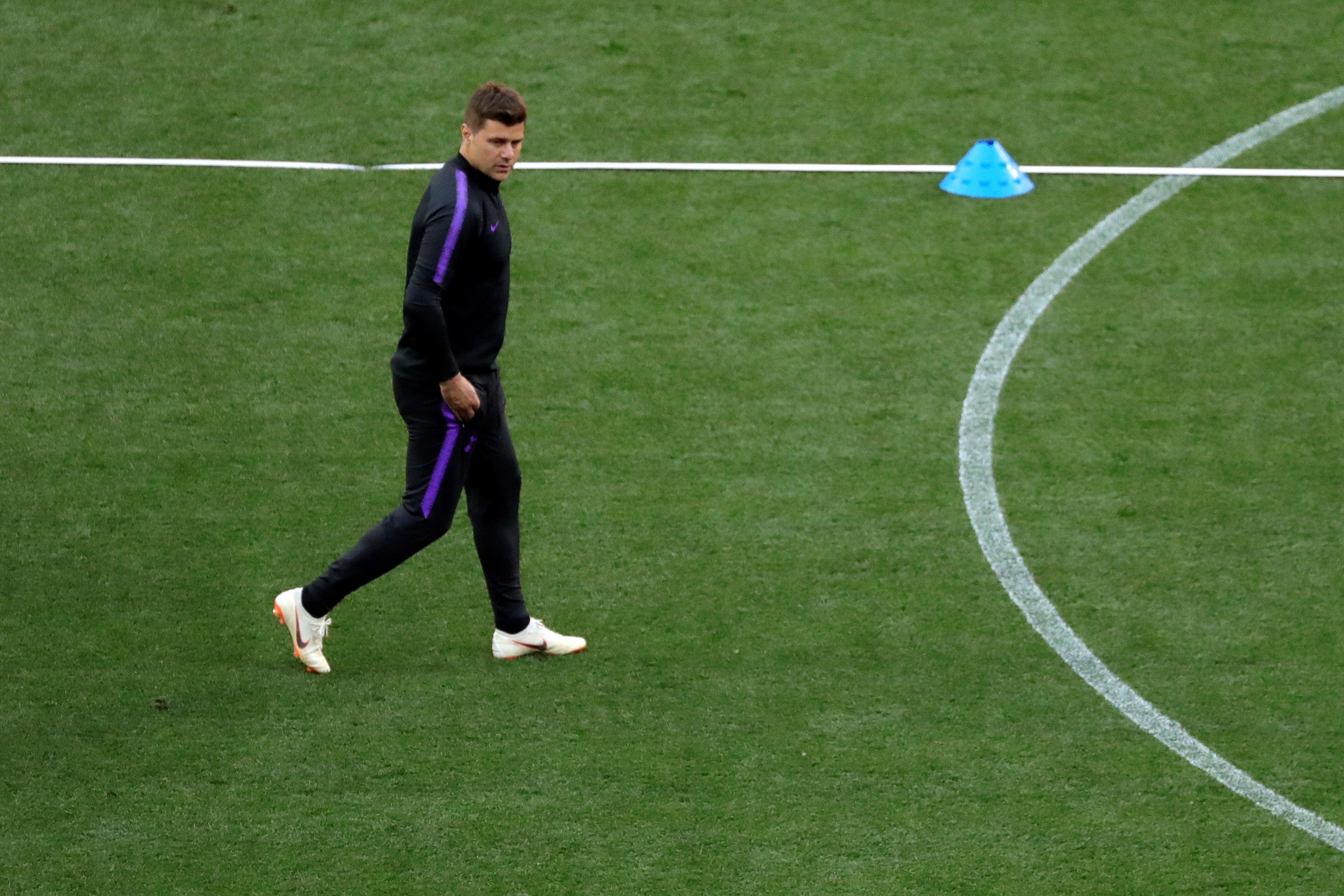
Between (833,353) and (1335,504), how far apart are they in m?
2.32

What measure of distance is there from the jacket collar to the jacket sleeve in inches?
1.9

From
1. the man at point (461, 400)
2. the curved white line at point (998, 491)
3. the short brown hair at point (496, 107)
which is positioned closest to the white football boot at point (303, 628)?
the man at point (461, 400)

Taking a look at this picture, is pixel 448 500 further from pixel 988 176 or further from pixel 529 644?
pixel 988 176

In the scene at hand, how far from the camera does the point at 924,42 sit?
11.1 m

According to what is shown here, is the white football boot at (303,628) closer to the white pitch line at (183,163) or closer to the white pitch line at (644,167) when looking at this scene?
the white pitch line at (644,167)

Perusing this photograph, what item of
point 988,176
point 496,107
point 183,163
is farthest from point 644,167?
point 496,107

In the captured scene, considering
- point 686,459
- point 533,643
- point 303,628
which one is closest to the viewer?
point 303,628

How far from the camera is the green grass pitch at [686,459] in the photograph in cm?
536

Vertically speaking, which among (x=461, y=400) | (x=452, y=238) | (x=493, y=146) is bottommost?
(x=461, y=400)

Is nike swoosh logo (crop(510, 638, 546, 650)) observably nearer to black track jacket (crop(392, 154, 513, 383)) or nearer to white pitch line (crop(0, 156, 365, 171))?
black track jacket (crop(392, 154, 513, 383))

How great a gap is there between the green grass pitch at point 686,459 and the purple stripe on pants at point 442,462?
63cm

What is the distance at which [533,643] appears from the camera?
6129mm

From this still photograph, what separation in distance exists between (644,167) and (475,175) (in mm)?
4354

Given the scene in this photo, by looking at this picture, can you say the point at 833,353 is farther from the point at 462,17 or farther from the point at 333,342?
the point at 462,17
